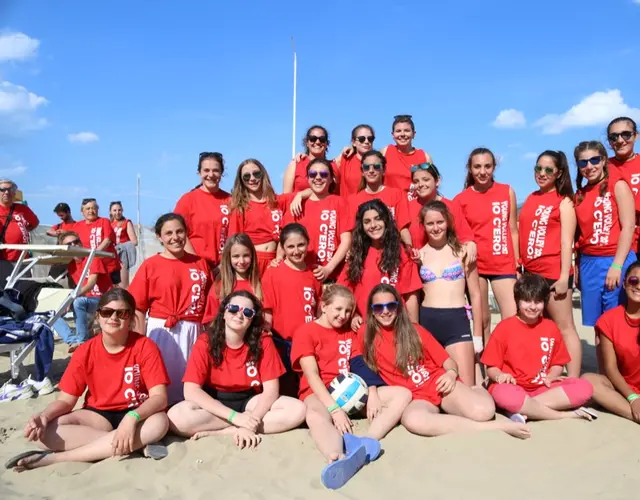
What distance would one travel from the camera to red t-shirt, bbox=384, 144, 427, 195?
598 centimetres

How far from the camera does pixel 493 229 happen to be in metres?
5.26

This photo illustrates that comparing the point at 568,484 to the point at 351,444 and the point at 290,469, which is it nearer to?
the point at 351,444

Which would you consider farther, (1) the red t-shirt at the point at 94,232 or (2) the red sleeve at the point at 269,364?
(1) the red t-shirt at the point at 94,232

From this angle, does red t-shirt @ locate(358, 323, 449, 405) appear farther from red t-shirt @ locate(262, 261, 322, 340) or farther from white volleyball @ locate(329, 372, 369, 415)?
red t-shirt @ locate(262, 261, 322, 340)

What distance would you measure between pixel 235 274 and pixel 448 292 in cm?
195

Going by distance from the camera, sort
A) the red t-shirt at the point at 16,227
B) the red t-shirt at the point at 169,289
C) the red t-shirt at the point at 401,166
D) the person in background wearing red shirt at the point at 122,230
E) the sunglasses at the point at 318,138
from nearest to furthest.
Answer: the red t-shirt at the point at 169,289, the red t-shirt at the point at 401,166, the sunglasses at the point at 318,138, the red t-shirt at the point at 16,227, the person in background wearing red shirt at the point at 122,230

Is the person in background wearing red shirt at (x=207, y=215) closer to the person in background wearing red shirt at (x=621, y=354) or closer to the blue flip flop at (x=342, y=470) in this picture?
the blue flip flop at (x=342, y=470)

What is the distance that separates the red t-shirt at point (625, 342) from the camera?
14.2 ft

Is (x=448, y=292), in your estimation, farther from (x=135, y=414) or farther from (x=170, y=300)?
(x=135, y=414)

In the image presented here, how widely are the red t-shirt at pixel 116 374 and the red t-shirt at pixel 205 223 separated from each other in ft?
5.09

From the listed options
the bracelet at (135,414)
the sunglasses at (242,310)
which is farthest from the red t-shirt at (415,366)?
the bracelet at (135,414)

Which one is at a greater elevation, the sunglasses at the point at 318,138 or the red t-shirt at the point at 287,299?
the sunglasses at the point at 318,138

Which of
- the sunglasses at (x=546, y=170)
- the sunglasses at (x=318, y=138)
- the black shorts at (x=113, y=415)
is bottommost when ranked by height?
the black shorts at (x=113, y=415)

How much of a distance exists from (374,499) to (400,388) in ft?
3.98
